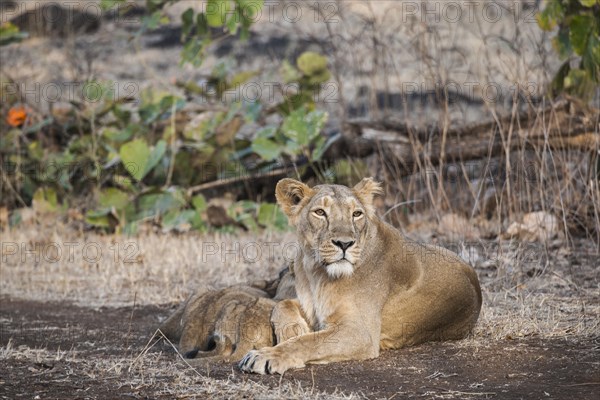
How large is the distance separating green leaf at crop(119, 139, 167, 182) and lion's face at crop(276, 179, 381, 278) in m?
4.52

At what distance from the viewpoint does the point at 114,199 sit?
389 inches

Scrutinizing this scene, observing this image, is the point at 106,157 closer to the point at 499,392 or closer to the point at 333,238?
the point at 333,238

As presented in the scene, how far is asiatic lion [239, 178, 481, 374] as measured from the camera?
189 inches

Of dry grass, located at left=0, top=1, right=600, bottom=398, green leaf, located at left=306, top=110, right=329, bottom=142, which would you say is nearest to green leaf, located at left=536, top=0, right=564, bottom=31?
dry grass, located at left=0, top=1, right=600, bottom=398

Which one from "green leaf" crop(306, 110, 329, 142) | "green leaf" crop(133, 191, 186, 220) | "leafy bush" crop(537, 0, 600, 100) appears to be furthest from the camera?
"green leaf" crop(133, 191, 186, 220)

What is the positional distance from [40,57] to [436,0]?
275 inches

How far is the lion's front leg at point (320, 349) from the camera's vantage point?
445 centimetres

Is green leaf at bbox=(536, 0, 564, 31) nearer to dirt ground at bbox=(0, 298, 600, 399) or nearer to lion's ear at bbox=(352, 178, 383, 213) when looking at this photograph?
lion's ear at bbox=(352, 178, 383, 213)

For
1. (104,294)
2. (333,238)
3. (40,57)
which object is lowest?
(104,294)

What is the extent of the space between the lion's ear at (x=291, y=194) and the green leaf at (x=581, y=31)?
9.03 ft

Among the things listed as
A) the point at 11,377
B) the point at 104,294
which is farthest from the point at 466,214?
the point at 11,377

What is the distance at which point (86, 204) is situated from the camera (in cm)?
1058

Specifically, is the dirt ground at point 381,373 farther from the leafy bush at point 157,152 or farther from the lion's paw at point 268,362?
the leafy bush at point 157,152

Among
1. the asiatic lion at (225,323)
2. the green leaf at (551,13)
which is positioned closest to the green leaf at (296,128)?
the green leaf at (551,13)
